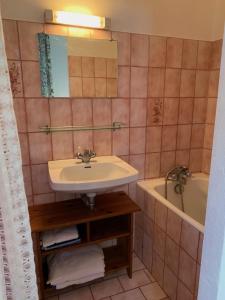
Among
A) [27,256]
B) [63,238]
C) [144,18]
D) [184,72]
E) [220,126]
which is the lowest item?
[63,238]

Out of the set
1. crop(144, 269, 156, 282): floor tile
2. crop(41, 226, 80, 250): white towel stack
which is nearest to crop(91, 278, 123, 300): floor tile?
crop(144, 269, 156, 282): floor tile

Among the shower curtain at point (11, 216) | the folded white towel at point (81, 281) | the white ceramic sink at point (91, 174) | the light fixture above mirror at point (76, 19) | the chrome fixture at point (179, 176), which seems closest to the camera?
the shower curtain at point (11, 216)

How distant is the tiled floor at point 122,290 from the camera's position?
164 cm

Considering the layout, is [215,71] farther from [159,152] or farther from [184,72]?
[159,152]

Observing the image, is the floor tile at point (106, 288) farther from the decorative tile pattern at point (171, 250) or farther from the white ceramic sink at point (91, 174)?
the white ceramic sink at point (91, 174)

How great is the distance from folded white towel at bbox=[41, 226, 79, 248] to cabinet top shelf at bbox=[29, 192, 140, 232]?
0.36 ft

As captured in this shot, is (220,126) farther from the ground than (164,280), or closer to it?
farther from the ground

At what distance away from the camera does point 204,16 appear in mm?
1925

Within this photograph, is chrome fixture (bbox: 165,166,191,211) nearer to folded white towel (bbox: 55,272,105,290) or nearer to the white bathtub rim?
the white bathtub rim

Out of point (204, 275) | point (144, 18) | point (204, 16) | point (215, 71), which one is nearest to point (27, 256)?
point (204, 275)

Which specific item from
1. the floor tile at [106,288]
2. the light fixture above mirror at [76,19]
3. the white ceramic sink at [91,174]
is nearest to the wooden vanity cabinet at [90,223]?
the floor tile at [106,288]

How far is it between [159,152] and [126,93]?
620 millimetres

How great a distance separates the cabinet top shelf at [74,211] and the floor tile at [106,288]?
60cm

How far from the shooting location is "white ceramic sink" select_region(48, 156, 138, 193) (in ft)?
4.41
